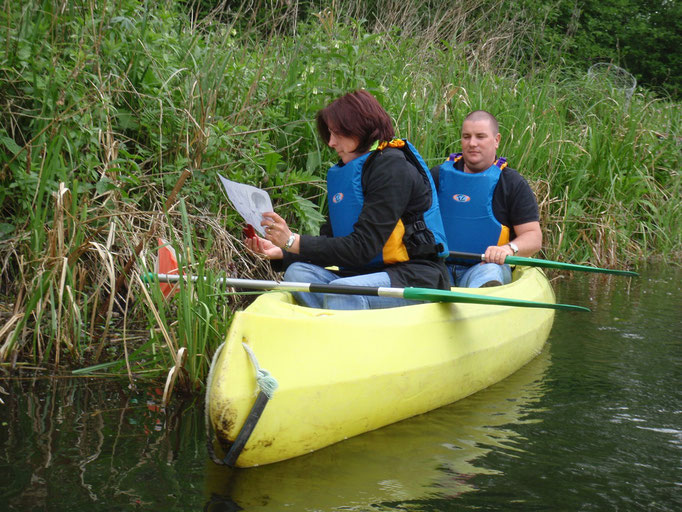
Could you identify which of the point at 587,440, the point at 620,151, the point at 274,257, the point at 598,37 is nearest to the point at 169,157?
the point at 274,257

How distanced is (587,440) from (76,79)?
2647 millimetres

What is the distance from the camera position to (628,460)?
2.50 meters

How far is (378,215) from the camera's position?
2.85 meters

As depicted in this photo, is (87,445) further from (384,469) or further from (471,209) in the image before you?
(471,209)

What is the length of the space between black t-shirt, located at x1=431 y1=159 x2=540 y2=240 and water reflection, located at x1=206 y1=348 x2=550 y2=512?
4.68ft

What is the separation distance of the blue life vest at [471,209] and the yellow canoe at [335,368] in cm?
104

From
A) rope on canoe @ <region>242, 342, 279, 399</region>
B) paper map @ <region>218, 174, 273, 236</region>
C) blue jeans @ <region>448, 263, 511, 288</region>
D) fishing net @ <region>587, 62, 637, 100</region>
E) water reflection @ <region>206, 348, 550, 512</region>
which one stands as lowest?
water reflection @ <region>206, 348, 550, 512</region>

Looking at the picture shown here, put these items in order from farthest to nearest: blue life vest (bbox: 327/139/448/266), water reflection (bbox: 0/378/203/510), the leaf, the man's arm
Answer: the man's arm
the leaf
blue life vest (bbox: 327/139/448/266)
water reflection (bbox: 0/378/203/510)

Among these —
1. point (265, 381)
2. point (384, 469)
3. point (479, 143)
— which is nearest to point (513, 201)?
point (479, 143)

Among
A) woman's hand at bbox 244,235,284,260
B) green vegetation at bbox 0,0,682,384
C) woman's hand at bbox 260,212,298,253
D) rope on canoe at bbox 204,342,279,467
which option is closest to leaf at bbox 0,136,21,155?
green vegetation at bbox 0,0,682,384

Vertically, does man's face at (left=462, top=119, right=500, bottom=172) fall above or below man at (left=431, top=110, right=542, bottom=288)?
above

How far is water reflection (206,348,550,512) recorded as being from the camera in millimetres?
2123

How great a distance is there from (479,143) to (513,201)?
0.35m

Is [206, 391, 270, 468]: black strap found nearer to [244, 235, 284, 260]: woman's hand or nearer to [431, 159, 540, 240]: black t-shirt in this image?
[244, 235, 284, 260]: woman's hand
